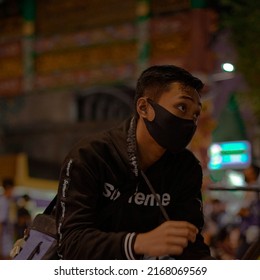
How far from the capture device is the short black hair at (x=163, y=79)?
79cm

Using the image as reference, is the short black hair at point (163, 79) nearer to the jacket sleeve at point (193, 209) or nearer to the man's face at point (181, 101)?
the man's face at point (181, 101)

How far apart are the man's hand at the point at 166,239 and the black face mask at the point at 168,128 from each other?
0.17 metres

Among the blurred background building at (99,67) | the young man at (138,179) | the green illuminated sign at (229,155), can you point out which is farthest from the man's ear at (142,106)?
the green illuminated sign at (229,155)

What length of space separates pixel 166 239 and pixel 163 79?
249 mm

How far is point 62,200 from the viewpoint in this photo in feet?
2.42

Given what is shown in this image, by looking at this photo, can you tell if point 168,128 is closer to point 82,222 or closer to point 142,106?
point 142,106

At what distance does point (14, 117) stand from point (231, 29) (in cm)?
186

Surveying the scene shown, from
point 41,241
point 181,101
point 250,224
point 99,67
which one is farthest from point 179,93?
point 99,67

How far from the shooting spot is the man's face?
2.60ft

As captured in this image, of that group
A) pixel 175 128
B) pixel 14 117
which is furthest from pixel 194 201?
pixel 14 117

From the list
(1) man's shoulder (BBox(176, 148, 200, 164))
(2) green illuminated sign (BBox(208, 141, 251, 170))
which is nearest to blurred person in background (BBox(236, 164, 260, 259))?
(2) green illuminated sign (BBox(208, 141, 251, 170))

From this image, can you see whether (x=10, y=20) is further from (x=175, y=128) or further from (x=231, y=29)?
(x=175, y=128)

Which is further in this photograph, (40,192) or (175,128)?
(40,192)

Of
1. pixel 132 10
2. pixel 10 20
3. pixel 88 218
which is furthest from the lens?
pixel 10 20
